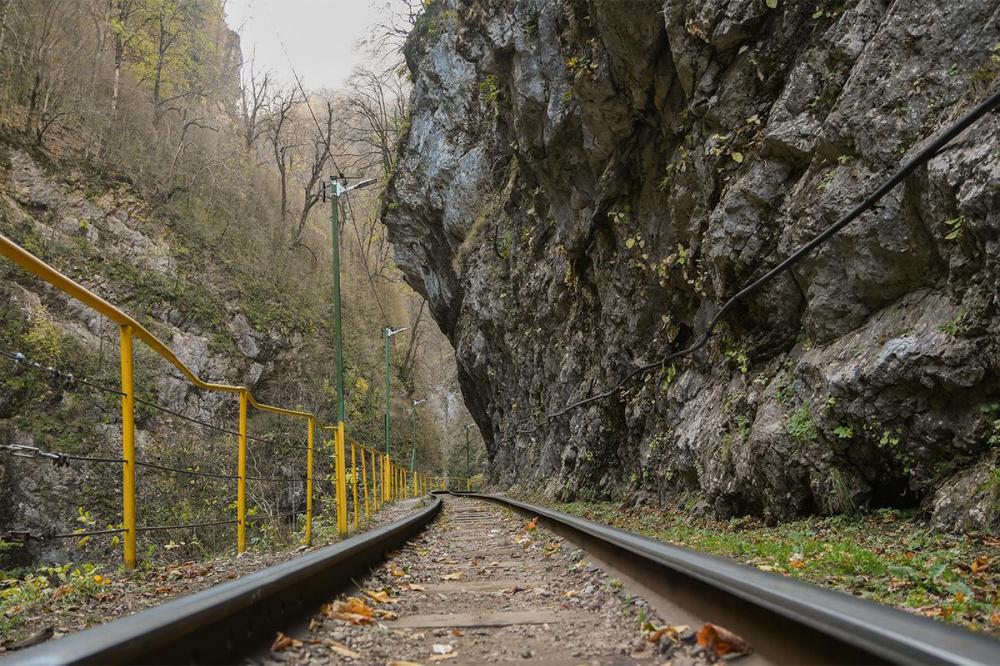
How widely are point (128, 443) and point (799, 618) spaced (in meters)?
3.83

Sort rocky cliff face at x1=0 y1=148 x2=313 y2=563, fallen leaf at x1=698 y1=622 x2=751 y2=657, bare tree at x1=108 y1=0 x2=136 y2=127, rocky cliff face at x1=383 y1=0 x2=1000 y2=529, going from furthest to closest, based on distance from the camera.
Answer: bare tree at x1=108 y1=0 x2=136 y2=127 < rocky cliff face at x1=0 y1=148 x2=313 y2=563 < rocky cliff face at x1=383 y1=0 x2=1000 y2=529 < fallen leaf at x1=698 y1=622 x2=751 y2=657

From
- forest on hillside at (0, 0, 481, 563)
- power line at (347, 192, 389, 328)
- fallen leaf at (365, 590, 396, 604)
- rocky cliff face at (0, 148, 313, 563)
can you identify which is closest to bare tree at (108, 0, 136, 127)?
forest on hillside at (0, 0, 481, 563)

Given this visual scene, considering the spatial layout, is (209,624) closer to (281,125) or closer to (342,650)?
(342,650)

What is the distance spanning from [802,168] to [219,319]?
2610cm

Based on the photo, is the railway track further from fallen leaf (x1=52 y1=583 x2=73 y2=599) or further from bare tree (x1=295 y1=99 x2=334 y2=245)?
bare tree (x1=295 y1=99 x2=334 y2=245)

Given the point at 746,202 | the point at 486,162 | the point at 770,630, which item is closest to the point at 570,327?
the point at 746,202

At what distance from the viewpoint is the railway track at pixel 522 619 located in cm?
148

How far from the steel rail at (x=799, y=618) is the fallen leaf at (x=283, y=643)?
1568 millimetres

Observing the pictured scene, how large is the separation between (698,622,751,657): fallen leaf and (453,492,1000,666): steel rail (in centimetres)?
4

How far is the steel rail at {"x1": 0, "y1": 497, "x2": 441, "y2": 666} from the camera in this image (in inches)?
56.1

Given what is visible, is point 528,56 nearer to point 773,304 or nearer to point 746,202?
point 746,202

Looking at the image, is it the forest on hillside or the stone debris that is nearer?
the stone debris

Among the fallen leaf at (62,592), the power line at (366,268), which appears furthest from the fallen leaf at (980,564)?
the power line at (366,268)

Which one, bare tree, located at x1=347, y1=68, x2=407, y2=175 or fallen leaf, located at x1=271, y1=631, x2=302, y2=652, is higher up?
bare tree, located at x1=347, y1=68, x2=407, y2=175
